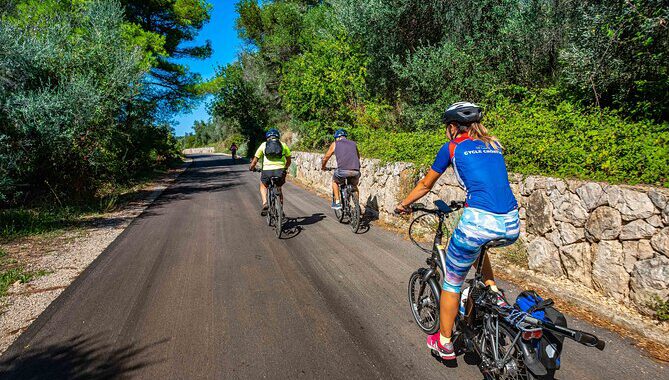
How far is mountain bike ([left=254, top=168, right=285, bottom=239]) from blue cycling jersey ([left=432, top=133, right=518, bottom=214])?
4.87 m

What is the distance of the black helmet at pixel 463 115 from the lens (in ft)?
8.82

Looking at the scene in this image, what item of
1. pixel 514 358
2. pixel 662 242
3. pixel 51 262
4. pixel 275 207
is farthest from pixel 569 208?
pixel 51 262

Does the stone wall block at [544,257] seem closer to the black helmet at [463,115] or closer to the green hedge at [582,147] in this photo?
the green hedge at [582,147]

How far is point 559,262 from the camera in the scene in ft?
14.6

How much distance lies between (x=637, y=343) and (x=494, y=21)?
34.9ft

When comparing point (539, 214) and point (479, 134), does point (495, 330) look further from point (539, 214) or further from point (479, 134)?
point (539, 214)

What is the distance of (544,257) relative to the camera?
4621 mm

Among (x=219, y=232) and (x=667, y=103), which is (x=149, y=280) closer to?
(x=219, y=232)

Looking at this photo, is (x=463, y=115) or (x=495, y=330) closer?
(x=495, y=330)

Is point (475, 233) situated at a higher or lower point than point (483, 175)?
lower

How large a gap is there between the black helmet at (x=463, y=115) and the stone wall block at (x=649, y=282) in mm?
2523

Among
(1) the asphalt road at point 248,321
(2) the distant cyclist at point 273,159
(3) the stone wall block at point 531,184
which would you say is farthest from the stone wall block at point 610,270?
(2) the distant cyclist at point 273,159

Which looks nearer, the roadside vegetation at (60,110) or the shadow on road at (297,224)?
the shadow on road at (297,224)

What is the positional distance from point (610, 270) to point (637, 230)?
1.76 ft
